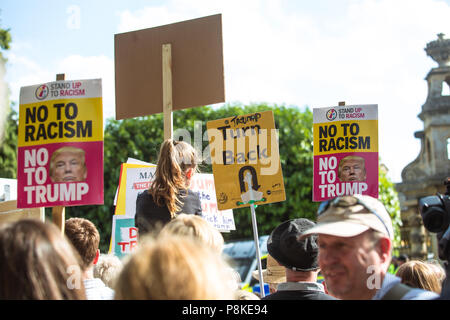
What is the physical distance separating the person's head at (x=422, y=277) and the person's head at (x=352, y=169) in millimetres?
1696

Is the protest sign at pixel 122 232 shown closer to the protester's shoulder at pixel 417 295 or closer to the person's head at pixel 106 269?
the person's head at pixel 106 269

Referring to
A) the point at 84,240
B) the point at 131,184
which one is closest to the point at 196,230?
the point at 84,240

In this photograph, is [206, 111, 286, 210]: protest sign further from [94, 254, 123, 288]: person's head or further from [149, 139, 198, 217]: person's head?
[94, 254, 123, 288]: person's head

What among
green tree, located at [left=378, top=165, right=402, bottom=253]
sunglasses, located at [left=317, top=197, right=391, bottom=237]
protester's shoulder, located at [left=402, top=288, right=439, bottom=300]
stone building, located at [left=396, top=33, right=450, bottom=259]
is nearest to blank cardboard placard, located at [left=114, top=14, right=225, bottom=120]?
sunglasses, located at [left=317, top=197, right=391, bottom=237]

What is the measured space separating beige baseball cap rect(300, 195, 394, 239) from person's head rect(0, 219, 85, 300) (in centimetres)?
101

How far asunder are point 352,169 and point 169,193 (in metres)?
2.13

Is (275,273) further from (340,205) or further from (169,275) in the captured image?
(169,275)

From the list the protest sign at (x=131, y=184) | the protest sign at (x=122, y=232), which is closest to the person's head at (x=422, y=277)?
the protest sign at (x=131, y=184)

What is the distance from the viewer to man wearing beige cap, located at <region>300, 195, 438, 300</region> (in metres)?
2.30

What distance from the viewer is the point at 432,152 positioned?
89.7 feet
